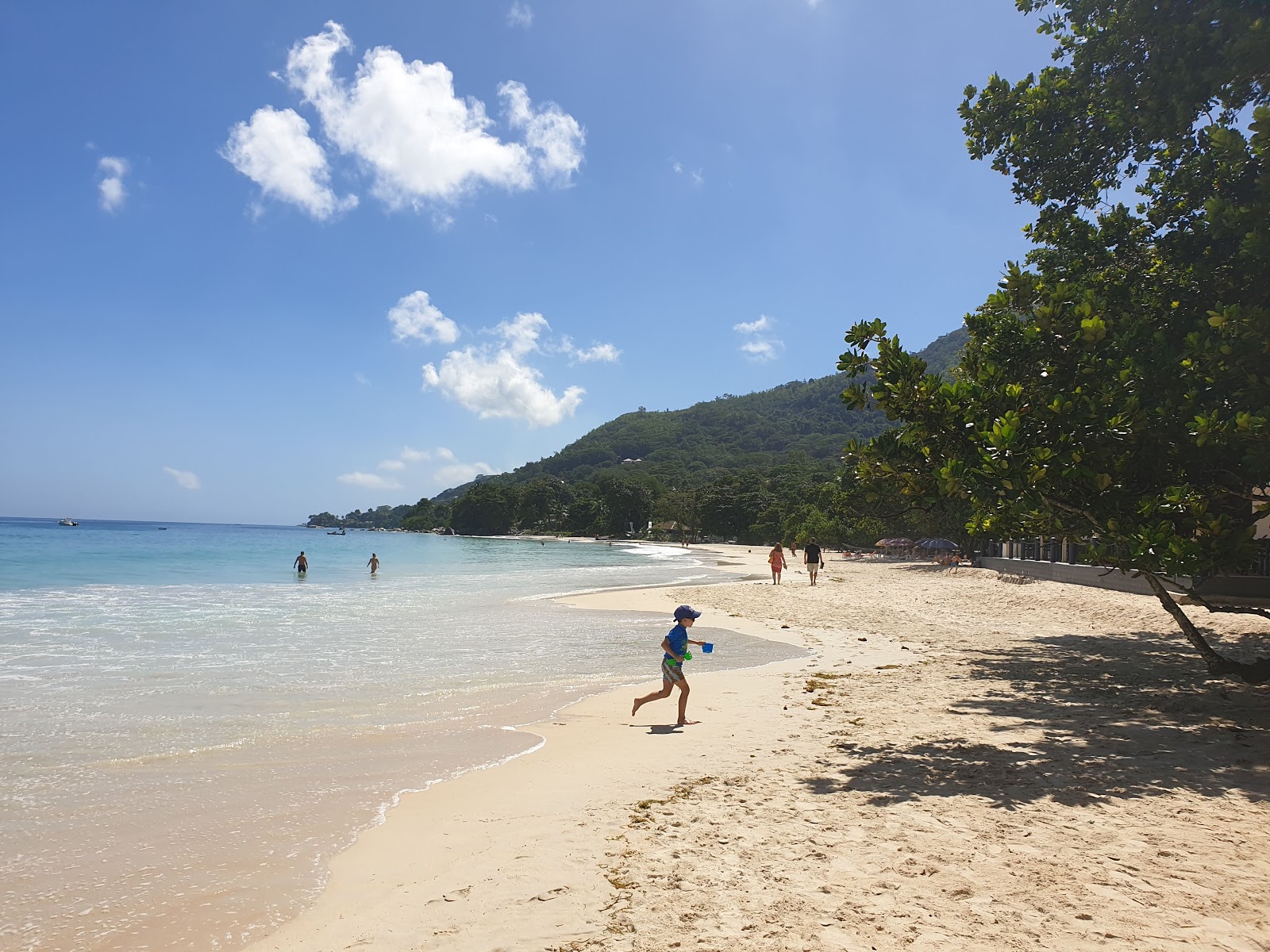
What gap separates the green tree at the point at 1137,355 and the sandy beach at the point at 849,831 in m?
1.87

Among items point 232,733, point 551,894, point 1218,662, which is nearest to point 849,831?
point 551,894

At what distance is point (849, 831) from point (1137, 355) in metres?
6.68

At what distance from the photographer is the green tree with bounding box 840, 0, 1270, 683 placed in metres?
6.91

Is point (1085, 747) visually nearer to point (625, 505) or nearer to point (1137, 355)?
point (1137, 355)

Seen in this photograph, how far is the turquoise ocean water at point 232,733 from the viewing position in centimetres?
446

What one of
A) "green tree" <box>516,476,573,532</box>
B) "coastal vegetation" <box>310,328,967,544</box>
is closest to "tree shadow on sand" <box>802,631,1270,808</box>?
"coastal vegetation" <box>310,328,967,544</box>

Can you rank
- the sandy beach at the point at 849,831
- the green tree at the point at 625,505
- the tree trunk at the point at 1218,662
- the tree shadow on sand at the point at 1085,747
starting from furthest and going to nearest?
the green tree at the point at 625,505, the tree trunk at the point at 1218,662, the tree shadow on sand at the point at 1085,747, the sandy beach at the point at 849,831

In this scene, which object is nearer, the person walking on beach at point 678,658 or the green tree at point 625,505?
the person walking on beach at point 678,658

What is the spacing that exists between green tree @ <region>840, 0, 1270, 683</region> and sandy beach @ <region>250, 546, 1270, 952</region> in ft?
6.14

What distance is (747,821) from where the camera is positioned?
5.18m

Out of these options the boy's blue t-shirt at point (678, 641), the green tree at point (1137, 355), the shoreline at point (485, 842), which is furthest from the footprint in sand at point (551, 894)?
the green tree at point (1137, 355)

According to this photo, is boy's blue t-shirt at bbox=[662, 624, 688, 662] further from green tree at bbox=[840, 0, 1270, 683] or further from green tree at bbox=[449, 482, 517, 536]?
green tree at bbox=[449, 482, 517, 536]

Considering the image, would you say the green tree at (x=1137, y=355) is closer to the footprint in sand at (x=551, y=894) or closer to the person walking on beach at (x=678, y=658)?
the person walking on beach at (x=678, y=658)

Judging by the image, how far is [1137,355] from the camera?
841cm
